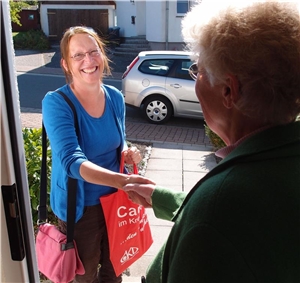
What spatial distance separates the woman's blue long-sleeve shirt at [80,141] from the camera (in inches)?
83.8

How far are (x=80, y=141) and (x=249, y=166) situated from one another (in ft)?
4.37

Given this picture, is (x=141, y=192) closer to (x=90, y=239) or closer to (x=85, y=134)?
(x=85, y=134)

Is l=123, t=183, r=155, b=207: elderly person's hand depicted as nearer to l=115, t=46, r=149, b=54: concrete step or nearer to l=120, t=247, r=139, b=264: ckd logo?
l=120, t=247, r=139, b=264: ckd logo

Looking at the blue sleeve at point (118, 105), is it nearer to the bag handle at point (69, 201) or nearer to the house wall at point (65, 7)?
the bag handle at point (69, 201)

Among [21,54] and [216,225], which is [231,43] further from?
[21,54]

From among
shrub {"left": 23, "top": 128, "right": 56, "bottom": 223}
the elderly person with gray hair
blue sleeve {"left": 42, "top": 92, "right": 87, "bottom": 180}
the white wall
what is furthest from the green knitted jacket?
the white wall

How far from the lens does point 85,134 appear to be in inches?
89.6

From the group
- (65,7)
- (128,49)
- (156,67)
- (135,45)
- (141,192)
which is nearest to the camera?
(141,192)

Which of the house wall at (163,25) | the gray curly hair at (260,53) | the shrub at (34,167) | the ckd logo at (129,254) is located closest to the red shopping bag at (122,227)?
the ckd logo at (129,254)

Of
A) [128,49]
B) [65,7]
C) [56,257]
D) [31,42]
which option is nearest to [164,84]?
[56,257]

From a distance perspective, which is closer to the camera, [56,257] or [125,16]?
[56,257]

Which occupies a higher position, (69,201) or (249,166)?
(249,166)

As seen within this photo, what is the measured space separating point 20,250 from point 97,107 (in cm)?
111

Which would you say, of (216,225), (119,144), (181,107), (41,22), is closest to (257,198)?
(216,225)
